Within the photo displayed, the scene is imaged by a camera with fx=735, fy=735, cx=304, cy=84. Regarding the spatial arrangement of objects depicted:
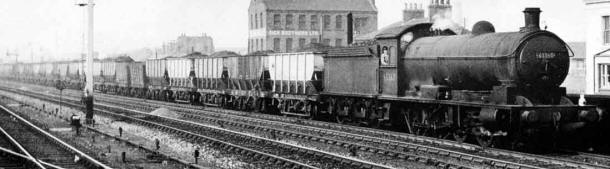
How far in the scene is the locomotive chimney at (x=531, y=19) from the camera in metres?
15.8

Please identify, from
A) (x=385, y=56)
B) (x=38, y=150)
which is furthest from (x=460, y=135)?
(x=38, y=150)

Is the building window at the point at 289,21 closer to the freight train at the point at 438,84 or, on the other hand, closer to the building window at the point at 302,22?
the building window at the point at 302,22

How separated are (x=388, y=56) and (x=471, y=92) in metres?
3.64

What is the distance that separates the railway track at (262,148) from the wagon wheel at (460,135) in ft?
12.5

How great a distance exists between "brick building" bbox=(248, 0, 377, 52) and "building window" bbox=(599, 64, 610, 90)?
38.2 meters

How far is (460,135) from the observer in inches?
691

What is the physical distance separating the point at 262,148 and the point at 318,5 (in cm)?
5306

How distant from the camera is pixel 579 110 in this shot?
15.5m

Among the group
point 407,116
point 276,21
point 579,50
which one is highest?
point 276,21

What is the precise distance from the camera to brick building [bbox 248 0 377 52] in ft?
224

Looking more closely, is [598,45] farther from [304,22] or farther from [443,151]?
[304,22]

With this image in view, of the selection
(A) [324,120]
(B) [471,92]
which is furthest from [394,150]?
(A) [324,120]

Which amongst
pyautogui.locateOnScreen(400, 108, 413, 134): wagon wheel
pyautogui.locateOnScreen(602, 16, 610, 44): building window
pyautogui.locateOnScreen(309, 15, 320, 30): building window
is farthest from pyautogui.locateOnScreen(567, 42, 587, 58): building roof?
pyautogui.locateOnScreen(400, 108, 413, 134): wagon wheel

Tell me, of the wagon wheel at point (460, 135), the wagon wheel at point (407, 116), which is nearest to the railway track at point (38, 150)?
the wagon wheel at point (460, 135)
